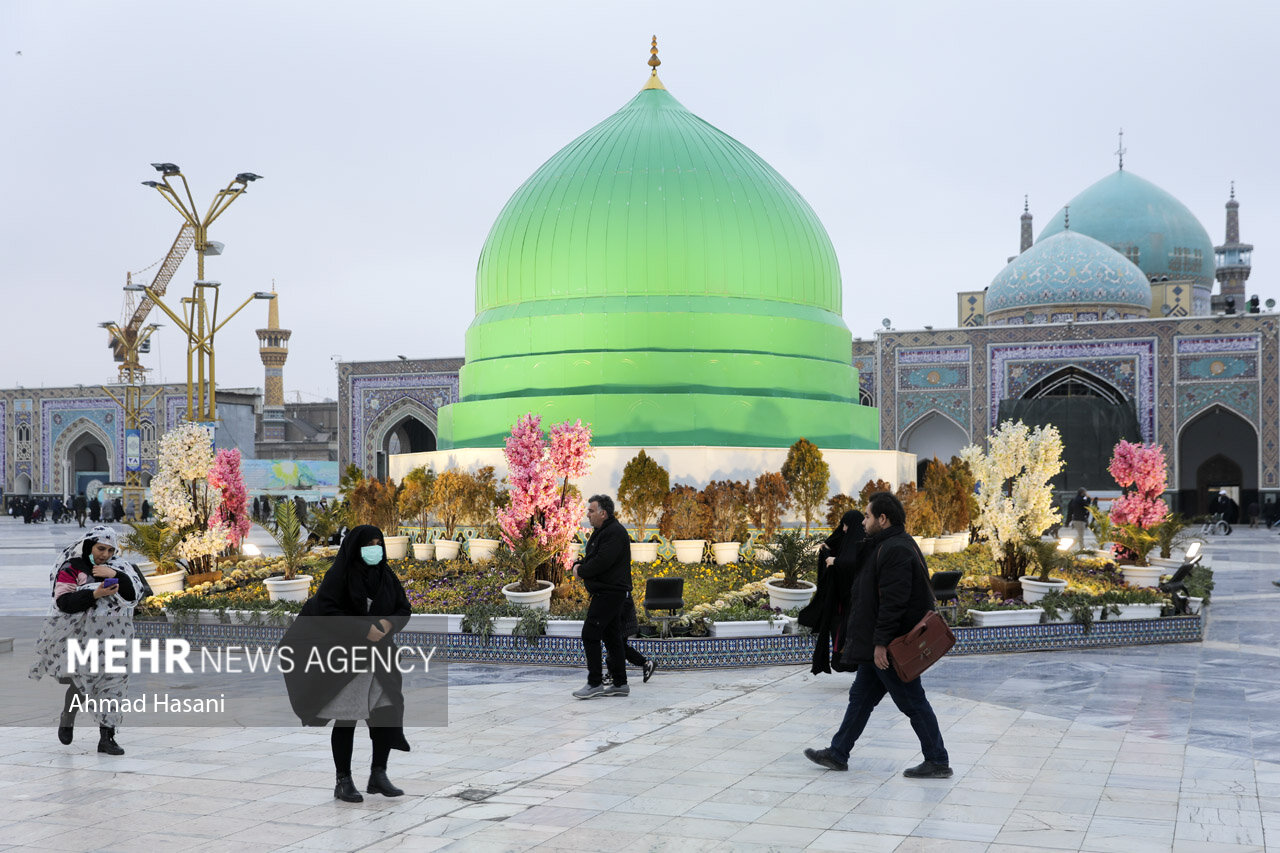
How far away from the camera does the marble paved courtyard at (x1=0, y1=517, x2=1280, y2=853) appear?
15.5 feet

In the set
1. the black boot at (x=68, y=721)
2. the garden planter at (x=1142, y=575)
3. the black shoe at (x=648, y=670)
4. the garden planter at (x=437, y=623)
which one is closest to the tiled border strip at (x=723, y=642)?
the garden planter at (x=437, y=623)

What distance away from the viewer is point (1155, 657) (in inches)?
381

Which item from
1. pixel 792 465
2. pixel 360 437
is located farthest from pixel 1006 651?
pixel 360 437

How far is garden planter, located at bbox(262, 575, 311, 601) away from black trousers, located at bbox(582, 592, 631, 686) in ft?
16.2

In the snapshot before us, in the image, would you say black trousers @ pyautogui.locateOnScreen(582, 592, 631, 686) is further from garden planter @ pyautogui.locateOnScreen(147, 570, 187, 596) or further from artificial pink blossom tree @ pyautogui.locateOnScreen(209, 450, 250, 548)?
artificial pink blossom tree @ pyautogui.locateOnScreen(209, 450, 250, 548)

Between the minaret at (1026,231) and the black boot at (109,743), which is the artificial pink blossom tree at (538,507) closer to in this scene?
the black boot at (109,743)

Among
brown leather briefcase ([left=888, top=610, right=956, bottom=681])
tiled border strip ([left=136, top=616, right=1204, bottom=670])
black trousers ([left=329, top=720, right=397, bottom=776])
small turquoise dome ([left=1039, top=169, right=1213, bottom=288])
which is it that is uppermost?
small turquoise dome ([left=1039, top=169, right=1213, bottom=288])

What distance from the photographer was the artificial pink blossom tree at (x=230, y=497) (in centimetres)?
1327

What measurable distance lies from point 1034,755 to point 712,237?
38.9ft

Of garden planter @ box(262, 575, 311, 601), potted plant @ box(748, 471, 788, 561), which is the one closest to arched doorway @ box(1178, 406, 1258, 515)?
potted plant @ box(748, 471, 788, 561)

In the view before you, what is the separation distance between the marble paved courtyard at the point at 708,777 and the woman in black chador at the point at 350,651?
0.34 metres

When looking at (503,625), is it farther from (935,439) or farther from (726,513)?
(935,439)

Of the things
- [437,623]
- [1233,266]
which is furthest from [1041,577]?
[1233,266]

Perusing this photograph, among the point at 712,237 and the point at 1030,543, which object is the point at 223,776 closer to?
the point at 1030,543
